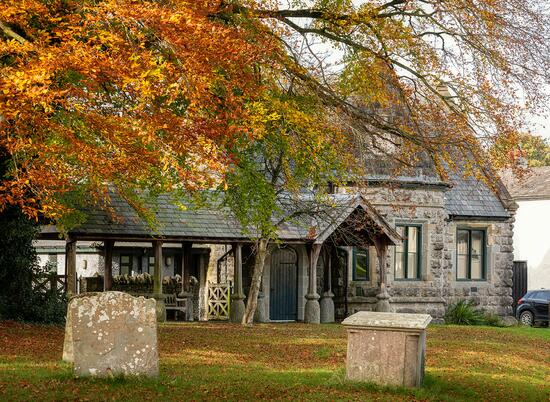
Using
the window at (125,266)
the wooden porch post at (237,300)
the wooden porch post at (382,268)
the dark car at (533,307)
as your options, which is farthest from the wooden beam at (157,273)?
the dark car at (533,307)

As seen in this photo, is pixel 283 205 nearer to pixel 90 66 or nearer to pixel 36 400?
pixel 90 66

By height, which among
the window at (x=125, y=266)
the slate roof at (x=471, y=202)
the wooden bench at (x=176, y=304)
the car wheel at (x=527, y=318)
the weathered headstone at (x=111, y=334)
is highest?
the slate roof at (x=471, y=202)

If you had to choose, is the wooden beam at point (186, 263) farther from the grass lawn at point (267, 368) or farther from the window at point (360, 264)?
the window at point (360, 264)

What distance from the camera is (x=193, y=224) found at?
30438mm

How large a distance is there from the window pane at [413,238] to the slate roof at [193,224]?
2621 mm

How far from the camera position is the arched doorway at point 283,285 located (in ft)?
108

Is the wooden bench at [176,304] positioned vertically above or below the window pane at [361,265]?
below

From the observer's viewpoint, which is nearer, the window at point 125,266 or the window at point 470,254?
the window at point 470,254

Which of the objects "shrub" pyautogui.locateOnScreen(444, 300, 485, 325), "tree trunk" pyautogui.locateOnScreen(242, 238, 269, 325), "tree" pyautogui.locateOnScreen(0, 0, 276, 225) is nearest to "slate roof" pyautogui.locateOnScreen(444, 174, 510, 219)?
"shrub" pyautogui.locateOnScreen(444, 300, 485, 325)

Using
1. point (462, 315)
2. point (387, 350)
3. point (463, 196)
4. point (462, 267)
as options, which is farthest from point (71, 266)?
point (387, 350)

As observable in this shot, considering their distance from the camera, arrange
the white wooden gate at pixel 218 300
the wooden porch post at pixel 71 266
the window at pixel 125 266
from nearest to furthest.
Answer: the wooden porch post at pixel 71 266 → the white wooden gate at pixel 218 300 → the window at pixel 125 266

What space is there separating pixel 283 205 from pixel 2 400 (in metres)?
15.0

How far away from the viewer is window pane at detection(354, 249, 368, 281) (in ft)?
108

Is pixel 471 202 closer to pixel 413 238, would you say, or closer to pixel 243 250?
pixel 413 238
